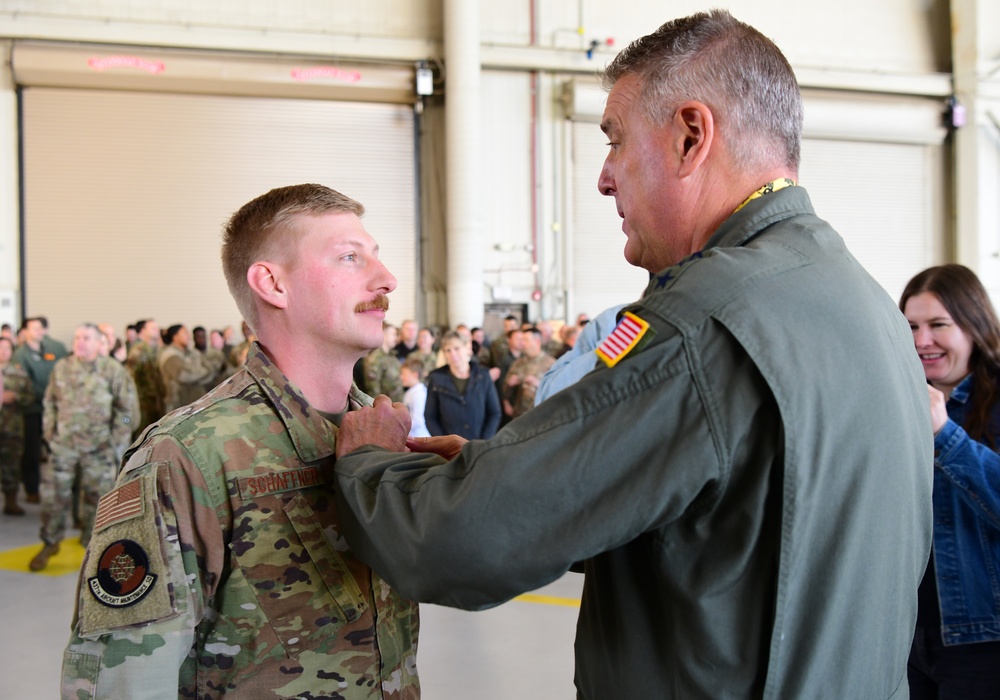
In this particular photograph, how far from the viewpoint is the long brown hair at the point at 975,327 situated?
2.23 metres

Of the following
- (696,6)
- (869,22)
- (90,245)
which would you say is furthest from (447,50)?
(869,22)

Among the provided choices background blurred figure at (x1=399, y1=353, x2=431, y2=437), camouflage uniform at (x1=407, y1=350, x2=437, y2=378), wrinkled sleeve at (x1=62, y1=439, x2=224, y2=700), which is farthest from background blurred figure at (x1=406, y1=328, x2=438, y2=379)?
wrinkled sleeve at (x1=62, y1=439, x2=224, y2=700)

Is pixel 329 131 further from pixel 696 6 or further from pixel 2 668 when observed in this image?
pixel 2 668

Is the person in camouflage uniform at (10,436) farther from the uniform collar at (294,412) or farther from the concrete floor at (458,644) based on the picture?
the uniform collar at (294,412)

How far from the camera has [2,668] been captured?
3975 millimetres

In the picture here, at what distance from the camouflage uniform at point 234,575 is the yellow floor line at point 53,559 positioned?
4.78m

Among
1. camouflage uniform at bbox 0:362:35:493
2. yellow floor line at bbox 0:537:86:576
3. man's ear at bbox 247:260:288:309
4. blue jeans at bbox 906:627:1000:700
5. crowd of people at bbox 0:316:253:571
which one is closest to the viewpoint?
man's ear at bbox 247:260:288:309

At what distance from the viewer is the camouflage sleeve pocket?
1420mm

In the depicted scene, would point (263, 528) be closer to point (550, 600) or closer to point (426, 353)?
point (550, 600)

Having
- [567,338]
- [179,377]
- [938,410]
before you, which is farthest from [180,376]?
[938,410]

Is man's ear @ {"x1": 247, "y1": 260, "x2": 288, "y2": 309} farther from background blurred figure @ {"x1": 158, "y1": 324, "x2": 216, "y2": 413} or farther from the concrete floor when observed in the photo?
background blurred figure @ {"x1": 158, "y1": 324, "x2": 216, "y2": 413}

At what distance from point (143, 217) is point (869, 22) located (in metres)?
13.4

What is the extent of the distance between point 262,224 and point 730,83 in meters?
1.01

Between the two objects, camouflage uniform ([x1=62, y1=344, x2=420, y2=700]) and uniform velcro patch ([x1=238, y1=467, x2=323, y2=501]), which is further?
uniform velcro patch ([x1=238, y1=467, x2=323, y2=501])
